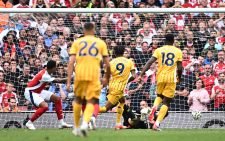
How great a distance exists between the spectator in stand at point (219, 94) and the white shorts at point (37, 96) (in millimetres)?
4419

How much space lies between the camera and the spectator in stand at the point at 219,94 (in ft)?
68.6

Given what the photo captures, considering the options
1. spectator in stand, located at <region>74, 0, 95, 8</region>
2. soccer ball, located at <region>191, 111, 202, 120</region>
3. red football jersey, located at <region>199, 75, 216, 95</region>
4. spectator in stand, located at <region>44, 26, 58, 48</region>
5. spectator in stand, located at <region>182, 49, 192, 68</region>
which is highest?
spectator in stand, located at <region>74, 0, 95, 8</region>

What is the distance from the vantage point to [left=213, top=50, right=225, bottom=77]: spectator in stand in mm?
20844

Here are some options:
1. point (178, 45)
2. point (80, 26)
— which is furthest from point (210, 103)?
point (80, 26)

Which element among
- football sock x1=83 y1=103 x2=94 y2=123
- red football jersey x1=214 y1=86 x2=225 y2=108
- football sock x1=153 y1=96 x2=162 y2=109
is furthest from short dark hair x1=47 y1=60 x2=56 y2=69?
football sock x1=83 y1=103 x2=94 y2=123

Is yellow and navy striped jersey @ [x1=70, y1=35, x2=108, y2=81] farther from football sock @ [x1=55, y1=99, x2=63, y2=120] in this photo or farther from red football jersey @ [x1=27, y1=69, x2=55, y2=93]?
football sock @ [x1=55, y1=99, x2=63, y2=120]

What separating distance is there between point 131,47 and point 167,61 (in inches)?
104

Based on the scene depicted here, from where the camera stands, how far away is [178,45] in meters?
21.1

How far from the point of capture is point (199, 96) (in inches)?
827

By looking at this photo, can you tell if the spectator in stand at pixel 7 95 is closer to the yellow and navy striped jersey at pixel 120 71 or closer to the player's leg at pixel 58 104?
the player's leg at pixel 58 104

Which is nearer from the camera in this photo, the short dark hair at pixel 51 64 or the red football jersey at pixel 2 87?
the short dark hair at pixel 51 64

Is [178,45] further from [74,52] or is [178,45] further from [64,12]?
[74,52]

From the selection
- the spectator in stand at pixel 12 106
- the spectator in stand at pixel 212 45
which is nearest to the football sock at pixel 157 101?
the spectator in stand at pixel 212 45

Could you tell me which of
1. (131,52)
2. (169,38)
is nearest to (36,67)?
(131,52)
